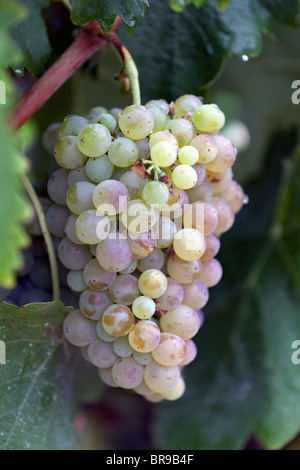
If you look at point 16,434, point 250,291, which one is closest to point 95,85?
point 250,291

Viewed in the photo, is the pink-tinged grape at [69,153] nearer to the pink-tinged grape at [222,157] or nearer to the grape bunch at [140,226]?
the grape bunch at [140,226]

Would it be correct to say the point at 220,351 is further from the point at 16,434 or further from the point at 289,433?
the point at 16,434

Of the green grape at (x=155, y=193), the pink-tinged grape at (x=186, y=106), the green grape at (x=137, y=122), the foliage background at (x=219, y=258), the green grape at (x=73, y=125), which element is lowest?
the foliage background at (x=219, y=258)
